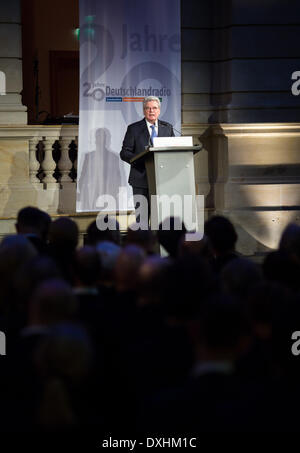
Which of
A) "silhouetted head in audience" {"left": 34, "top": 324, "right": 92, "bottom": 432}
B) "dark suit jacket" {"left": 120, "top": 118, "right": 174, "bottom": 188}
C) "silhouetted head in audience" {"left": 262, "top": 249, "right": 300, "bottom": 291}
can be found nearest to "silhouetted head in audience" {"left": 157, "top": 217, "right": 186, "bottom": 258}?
"dark suit jacket" {"left": 120, "top": 118, "right": 174, "bottom": 188}

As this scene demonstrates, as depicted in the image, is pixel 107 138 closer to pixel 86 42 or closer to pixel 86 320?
pixel 86 42

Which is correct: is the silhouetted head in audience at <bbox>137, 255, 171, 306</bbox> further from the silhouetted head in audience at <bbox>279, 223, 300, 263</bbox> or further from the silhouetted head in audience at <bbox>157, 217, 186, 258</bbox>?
the silhouetted head in audience at <bbox>157, 217, 186, 258</bbox>

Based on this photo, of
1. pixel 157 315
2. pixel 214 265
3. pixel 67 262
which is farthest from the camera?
pixel 214 265

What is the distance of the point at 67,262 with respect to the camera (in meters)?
5.17

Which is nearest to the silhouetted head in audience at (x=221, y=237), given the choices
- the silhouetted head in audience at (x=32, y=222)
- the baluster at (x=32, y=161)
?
the silhouetted head in audience at (x=32, y=222)

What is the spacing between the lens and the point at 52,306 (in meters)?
3.20

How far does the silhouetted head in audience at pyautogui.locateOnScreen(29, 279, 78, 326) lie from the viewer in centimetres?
320

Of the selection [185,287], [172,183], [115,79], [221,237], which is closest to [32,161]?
[115,79]

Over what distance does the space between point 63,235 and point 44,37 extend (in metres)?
10.5

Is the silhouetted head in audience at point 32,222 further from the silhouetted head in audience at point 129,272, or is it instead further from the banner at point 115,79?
the banner at point 115,79

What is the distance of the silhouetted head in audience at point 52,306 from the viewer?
126 inches

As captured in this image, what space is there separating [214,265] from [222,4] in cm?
602

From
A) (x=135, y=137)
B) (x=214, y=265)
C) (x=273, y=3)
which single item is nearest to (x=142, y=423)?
(x=214, y=265)

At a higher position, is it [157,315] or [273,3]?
[273,3]
